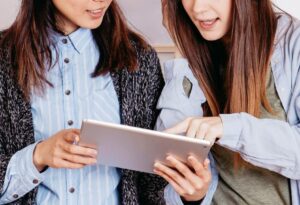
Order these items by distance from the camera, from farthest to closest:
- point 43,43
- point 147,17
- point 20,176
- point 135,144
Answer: point 147,17 → point 43,43 → point 20,176 → point 135,144

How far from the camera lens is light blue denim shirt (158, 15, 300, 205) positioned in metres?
0.85

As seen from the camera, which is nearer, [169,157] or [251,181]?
[169,157]

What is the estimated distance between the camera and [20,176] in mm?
949

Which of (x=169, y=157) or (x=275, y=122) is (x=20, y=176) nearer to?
(x=169, y=157)

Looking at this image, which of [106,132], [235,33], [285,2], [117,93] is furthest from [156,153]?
[285,2]

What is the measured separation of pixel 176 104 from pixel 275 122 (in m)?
0.23

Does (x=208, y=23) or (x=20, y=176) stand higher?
(x=208, y=23)

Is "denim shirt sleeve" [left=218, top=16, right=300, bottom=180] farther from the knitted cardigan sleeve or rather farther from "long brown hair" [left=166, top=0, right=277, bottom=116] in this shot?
the knitted cardigan sleeve

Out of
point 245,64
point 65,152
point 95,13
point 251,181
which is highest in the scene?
point 95,13

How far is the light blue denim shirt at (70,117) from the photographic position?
3.14 ft

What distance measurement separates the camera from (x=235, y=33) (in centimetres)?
101

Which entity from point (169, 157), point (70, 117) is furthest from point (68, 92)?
point (169, 157)

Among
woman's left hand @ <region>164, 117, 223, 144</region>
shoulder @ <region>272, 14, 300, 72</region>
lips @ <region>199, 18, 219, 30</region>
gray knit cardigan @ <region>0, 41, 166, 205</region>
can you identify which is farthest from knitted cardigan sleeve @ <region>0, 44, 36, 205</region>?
shoulder @ <region>272, 14, 300, 72</region>

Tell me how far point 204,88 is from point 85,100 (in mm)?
272
